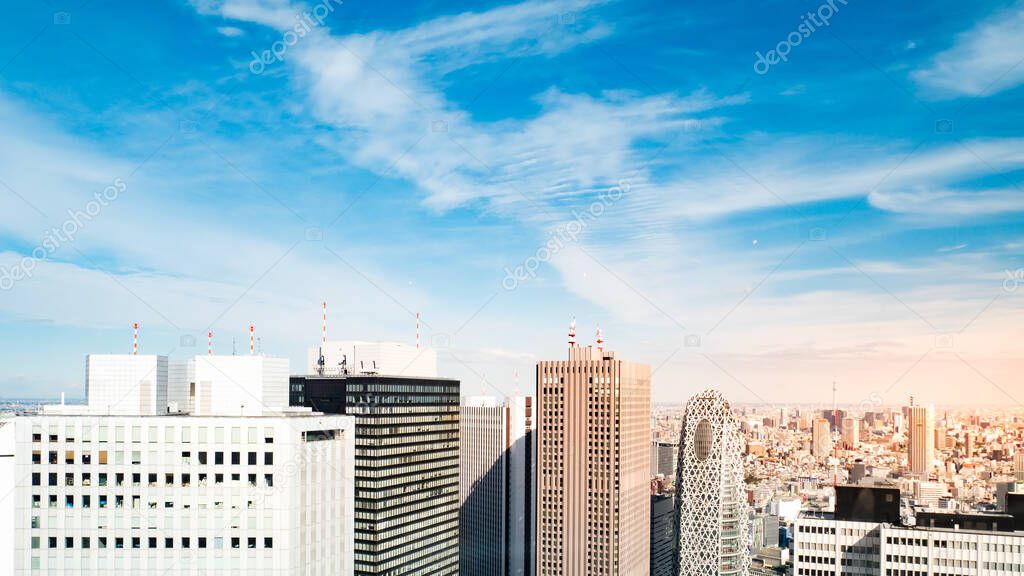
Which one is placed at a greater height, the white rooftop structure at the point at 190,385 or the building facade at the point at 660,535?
the white rooftop structure at the point at 190,385

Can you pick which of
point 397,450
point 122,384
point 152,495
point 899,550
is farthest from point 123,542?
point 899,550

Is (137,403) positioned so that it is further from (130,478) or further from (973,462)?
(973,462)

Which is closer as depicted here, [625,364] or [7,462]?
[7,462]

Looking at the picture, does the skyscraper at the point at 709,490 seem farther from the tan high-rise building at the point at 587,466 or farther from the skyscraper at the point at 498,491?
the skyscraper at the point at 498,491

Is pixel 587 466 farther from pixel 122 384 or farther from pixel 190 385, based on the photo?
pixel 122 384

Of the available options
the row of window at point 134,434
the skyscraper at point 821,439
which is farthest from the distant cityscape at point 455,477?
the skyscraper at point 821,439

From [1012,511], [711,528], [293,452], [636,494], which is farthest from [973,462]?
[293,452]
